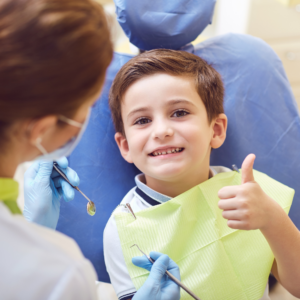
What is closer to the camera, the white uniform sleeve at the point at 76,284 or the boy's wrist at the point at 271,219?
the white uniform sleeve at the point at 76,284

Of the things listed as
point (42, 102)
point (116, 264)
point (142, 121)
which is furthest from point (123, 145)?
point (42, 102)

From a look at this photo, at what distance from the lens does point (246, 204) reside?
2.88 ft

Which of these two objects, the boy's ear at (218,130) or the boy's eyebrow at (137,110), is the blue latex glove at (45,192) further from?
the boy's ear at (218,130)

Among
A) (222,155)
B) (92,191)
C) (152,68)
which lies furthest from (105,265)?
(152,68)

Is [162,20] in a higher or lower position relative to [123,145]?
higher

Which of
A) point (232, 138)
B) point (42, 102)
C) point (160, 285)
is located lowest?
point (160, 285)

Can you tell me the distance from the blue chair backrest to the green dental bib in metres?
0.19

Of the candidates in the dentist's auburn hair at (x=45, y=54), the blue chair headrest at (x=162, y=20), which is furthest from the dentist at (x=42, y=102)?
the blue chair headrest at (x=162, y=20)

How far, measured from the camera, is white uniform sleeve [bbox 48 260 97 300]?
62 centimetres

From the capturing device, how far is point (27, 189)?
1.13 metres

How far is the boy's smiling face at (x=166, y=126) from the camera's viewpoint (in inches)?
40.8

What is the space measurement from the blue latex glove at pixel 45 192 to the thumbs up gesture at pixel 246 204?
0.51 meters

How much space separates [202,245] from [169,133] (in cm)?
38

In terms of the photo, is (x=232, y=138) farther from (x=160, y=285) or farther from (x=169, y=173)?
(x=160, y=285)
